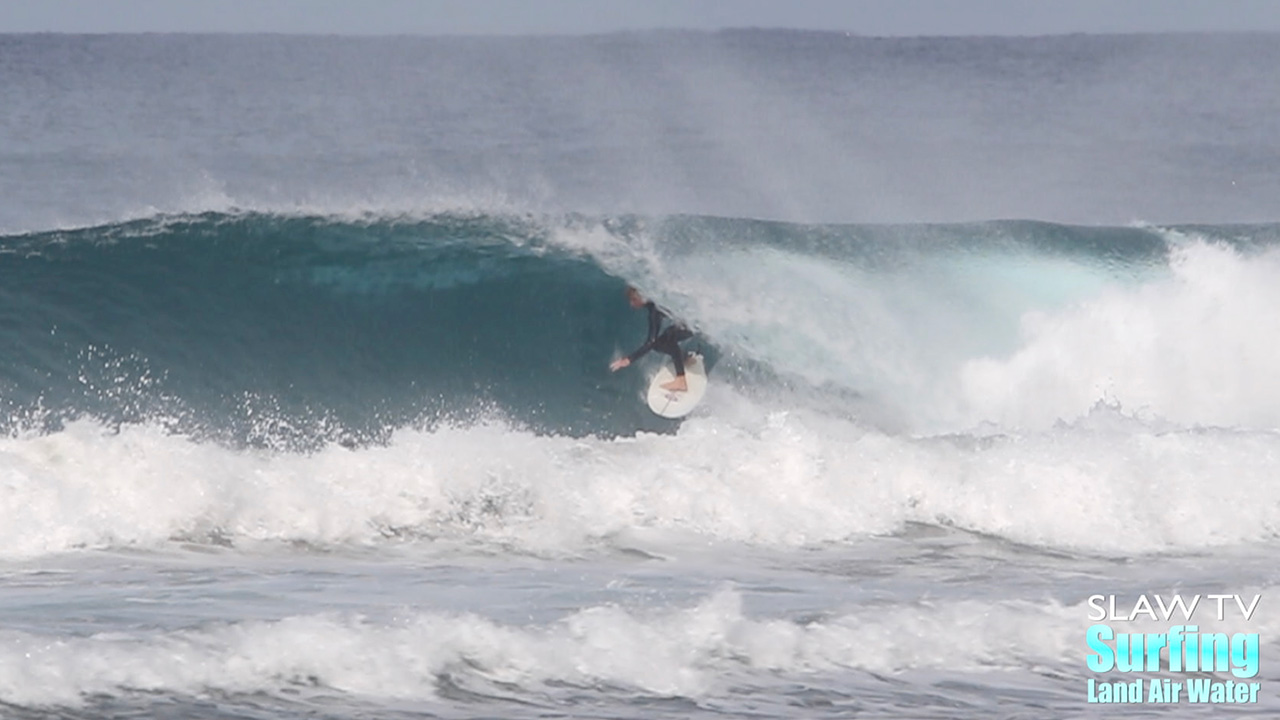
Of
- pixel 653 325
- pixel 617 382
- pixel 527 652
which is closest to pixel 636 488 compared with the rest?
pixel 653 325

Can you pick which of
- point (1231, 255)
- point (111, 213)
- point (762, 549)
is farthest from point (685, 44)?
point (762, 549)

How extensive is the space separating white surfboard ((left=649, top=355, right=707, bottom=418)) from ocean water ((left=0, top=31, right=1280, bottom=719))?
0.68ft

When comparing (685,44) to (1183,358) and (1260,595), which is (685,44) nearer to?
(1183,358)

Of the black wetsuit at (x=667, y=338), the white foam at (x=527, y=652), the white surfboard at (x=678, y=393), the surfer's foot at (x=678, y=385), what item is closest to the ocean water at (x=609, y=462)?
the white foam at (x=527, y=652)

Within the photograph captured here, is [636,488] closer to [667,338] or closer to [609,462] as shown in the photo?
[609,462]

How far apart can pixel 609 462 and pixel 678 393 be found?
1741 mm

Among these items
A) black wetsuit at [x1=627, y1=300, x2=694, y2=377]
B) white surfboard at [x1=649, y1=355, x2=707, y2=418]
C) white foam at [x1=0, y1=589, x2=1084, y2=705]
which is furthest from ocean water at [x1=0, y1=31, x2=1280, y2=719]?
black wetsuit at [x1=627, y1=300, x2=694, y2=377]

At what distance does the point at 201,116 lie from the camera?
167ft

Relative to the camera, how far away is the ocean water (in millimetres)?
8328

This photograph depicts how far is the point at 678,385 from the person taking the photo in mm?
14281

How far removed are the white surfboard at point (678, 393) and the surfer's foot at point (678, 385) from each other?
2cm

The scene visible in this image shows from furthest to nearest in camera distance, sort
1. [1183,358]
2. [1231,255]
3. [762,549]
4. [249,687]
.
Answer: [1231,255] → [1183,358] → [762,549] → [249,687]

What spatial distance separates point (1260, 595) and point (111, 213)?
24.6 metres

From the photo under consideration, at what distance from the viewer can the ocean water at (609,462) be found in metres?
8.33
